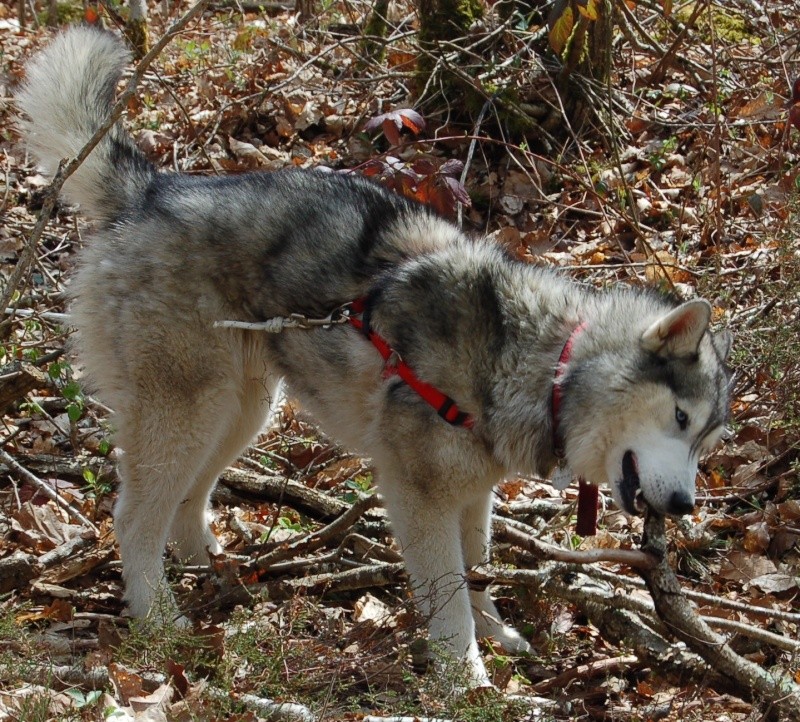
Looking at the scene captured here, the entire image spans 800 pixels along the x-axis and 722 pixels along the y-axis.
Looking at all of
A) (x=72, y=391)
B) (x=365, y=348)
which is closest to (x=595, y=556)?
(x=365, y=348)

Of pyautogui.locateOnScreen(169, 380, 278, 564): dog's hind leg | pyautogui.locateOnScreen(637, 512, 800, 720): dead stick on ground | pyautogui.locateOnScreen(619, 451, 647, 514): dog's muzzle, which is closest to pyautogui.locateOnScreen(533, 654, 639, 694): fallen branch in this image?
pyautogui.locateOnScreen(637, 512, 800, 720): dead stick on ground

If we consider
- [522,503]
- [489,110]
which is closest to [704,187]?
[489,110]

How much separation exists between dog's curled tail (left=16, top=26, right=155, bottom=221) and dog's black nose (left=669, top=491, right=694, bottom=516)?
266 cm

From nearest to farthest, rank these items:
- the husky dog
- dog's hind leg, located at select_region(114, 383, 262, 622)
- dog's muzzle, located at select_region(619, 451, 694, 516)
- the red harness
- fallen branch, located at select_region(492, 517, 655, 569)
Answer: fallen branch, located at select_region(492, 517, 655, 569), dog's muzzle, located at select_region(619, 451, 694, 516), the husky dog, the red harness, dog's hind leg, located at select_region(114, 383, 262, 622)

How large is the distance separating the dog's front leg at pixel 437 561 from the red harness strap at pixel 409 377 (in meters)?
0.33

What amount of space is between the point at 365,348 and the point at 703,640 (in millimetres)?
1768

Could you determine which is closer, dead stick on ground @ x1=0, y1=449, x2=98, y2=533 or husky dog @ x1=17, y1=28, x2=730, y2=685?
husky dog @ x1=17, y1=28, x2=730, y2=685

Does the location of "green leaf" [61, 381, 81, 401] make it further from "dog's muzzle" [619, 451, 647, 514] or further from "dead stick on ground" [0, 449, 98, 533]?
"dog's muzzle" [619, 451, 647, 514]

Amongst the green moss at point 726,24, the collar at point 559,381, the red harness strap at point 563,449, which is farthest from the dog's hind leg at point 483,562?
the green moss at point 726,24

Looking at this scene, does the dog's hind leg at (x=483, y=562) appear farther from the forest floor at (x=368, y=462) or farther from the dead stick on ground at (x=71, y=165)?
the dead stick on ground at (x=71, y=165)

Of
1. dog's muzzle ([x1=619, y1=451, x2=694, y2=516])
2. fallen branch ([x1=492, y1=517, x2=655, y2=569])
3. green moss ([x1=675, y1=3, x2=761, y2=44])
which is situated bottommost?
fallen branch ([x1=492, y1=517, x2=655, y2=569])

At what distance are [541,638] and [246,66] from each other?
631 centimetres

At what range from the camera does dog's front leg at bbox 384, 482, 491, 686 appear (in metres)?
3.85

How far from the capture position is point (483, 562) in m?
4.22
